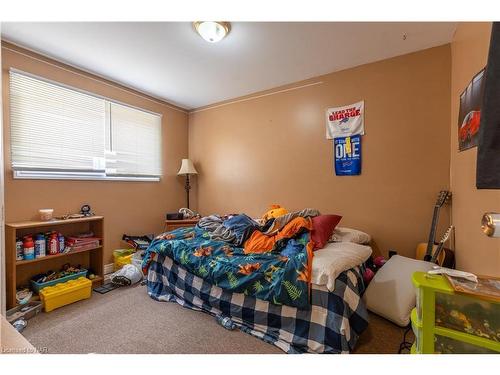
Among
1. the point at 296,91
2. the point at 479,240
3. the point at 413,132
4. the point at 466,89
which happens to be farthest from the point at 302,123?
the point at 479,240

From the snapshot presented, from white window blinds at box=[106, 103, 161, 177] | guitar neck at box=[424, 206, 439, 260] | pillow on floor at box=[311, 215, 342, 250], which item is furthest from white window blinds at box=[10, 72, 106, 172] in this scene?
guitar neck at box=[424, 206, 439, 260]

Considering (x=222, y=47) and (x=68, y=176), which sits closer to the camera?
(x=222, y=47)

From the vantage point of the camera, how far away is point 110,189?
2742 mm

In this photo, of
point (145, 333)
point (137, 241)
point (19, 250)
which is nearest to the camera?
point (145, 333)

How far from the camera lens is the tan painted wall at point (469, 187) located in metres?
1.16

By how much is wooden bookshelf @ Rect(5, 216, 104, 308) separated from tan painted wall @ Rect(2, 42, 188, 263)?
16 centimetres

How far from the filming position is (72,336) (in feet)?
5.24

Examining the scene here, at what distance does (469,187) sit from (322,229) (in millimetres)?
1026

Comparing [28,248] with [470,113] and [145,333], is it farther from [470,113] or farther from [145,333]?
[470,113]

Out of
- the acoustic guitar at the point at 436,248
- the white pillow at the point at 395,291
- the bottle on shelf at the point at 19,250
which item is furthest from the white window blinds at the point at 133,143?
the acoustic guitar at the point at 436,248

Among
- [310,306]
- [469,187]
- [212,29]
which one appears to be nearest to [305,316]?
[310,306]

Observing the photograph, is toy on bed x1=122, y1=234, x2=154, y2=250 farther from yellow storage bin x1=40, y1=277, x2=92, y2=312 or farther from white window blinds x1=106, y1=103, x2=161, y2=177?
white window blinds x1=106, y1=103, x2=161, y2=177

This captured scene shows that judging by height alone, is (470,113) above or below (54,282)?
above

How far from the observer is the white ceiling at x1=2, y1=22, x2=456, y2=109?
1.80 m
